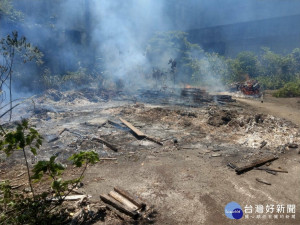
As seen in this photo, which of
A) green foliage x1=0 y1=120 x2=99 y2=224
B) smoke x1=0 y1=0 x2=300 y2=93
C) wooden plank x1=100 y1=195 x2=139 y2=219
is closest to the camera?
green foliage x1=0 y1=120 x2=99 y2=224

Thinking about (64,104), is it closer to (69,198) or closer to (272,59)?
(69,198)

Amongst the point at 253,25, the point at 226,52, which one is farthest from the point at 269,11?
the point at 226,52

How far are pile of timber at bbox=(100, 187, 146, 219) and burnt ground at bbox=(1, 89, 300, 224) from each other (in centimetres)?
15

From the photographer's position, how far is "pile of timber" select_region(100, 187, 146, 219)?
11.8 feet

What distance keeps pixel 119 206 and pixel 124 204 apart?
3.9 inches

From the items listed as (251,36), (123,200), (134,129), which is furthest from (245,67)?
(123,200)

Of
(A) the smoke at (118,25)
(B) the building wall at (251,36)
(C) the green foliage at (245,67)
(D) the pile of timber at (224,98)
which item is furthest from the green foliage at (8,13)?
(B) the building wall at (251,36)

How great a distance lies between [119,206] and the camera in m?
3.69

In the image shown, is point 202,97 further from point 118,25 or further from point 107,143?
point 118,25

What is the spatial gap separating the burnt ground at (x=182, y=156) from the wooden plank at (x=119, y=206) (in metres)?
0.13

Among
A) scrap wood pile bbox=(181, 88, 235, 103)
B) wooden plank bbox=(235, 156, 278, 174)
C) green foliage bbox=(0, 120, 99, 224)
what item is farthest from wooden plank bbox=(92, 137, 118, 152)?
scrap wood pile bbox=(181, 88, 235, 103)

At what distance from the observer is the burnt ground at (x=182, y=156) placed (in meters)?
4.09

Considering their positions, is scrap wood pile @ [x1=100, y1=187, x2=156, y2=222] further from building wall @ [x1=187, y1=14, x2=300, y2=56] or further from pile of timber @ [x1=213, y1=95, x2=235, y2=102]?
building wall @ [x1=187, y1=14, x2=300, y2=56]

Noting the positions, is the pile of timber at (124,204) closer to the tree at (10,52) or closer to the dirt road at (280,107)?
the tree at (10,52)
